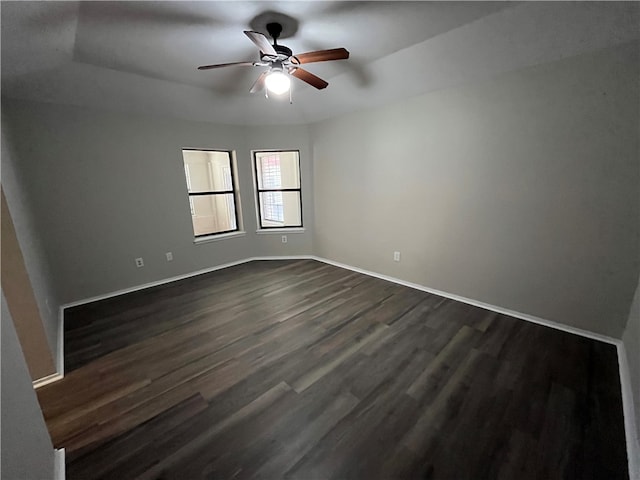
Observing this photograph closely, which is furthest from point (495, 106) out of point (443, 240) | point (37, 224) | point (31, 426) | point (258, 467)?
point (37, 224)

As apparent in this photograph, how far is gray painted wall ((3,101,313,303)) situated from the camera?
2.90 meters

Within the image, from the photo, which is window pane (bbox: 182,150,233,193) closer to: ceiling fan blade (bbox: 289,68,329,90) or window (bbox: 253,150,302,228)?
window (bbox: 253,150,302,228)

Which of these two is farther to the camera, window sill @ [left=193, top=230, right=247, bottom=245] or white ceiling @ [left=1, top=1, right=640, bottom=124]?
window sill @ [left=193, top=230, right=247, bottom=245]

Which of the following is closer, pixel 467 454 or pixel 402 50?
pixel 467 454

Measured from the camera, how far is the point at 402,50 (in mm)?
2559

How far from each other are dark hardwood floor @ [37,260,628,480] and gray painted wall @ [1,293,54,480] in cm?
36

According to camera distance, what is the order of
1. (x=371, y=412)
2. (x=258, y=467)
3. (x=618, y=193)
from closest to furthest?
(x=258, y=467) < (x=371, y=412) < (x=618, y=193)

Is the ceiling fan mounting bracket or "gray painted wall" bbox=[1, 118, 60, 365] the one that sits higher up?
the ceiling fan mounting bracket

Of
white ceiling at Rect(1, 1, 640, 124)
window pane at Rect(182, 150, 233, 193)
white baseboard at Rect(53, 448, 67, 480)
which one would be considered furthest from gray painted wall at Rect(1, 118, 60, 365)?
window pane at Rect(182, 150, 233, 193)

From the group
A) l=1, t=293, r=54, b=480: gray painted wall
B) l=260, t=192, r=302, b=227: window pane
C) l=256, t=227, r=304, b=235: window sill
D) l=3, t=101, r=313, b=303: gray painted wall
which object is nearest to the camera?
l=1, t=293, r=54, b=480: gray painted wall

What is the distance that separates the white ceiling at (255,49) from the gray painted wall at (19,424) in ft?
6.41

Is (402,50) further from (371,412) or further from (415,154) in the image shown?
(371,412)

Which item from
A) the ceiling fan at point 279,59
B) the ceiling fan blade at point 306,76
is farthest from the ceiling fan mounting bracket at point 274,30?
the ceiling fan blade at point 306,76

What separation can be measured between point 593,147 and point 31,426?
154 inches
